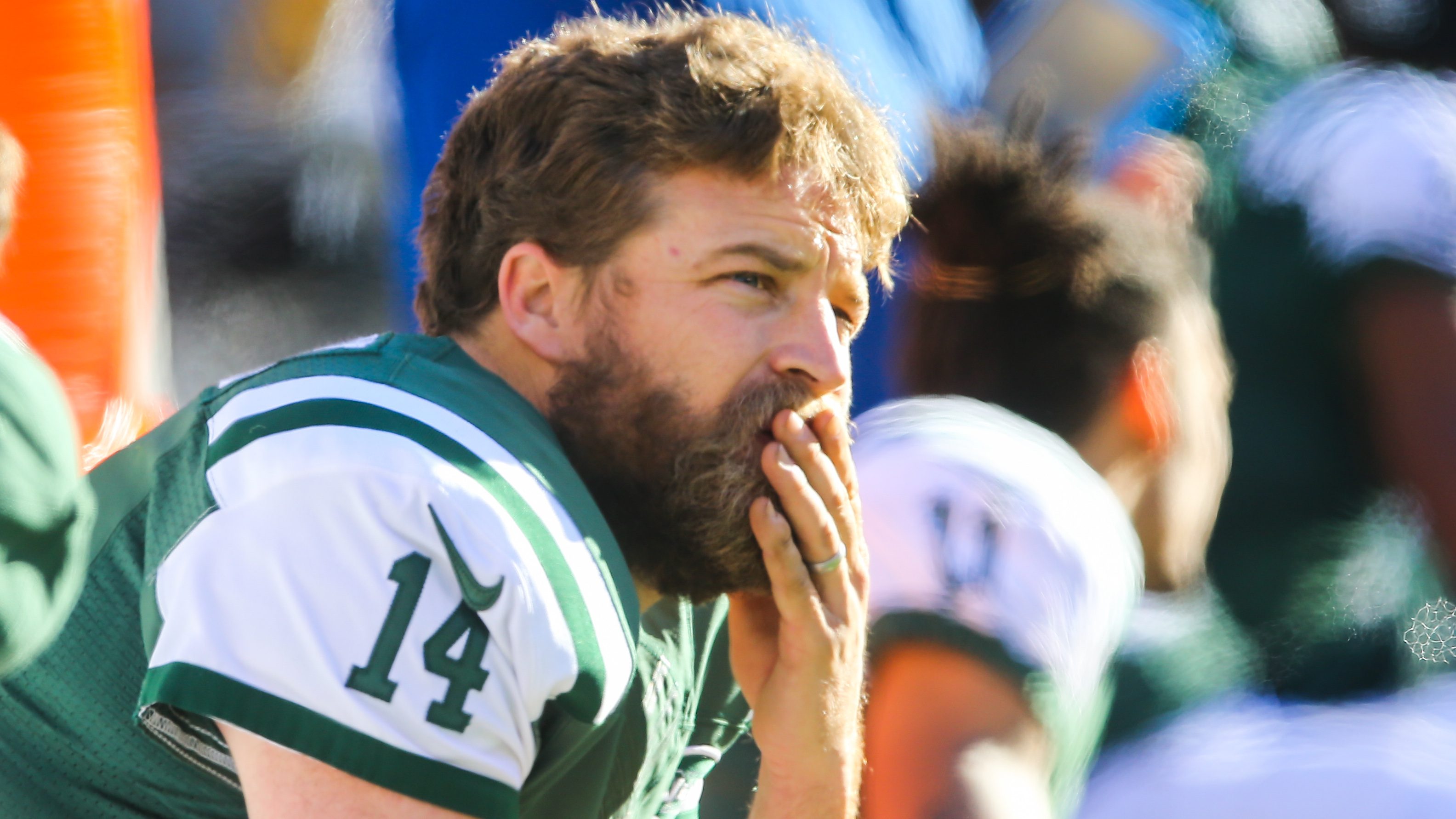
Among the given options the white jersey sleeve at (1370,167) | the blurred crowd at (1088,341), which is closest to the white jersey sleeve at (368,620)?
the blurred crowd at (1088,341)

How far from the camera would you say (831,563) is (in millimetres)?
1751

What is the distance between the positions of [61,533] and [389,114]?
168cm

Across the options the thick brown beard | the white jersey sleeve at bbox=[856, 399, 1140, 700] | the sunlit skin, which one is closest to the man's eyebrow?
the sunlit skin

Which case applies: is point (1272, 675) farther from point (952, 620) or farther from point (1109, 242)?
point (952, 620)

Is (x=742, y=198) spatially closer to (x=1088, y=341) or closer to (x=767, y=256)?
(x=767, y=256)

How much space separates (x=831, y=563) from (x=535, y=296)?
0.52 m

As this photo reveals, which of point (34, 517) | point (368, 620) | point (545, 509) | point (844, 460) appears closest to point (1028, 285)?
point (844, 460)

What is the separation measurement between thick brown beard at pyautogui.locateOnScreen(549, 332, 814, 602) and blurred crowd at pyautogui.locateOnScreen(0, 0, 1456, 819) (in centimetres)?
17

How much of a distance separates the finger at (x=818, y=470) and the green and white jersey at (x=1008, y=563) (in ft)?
0.09

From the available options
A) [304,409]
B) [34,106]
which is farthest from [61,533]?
[34,106]

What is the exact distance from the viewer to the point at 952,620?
5.28 feet

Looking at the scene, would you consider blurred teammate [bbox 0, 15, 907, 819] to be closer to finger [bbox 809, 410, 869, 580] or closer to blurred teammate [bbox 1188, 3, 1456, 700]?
finger [bbox 809, 410, 869, 580]

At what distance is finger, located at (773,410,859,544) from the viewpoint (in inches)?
69.9

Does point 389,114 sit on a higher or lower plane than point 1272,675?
higher
